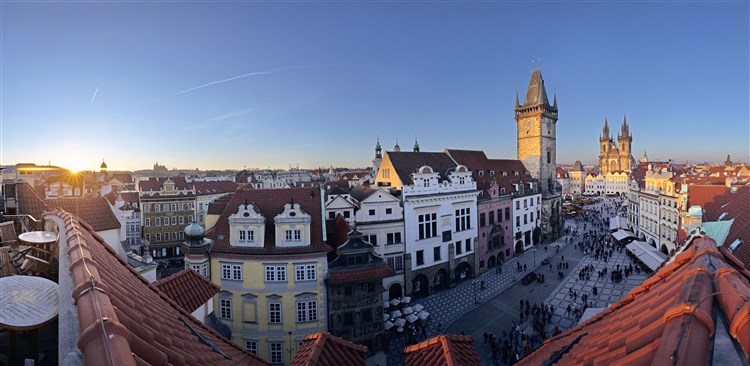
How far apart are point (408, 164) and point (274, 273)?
18.5 meters

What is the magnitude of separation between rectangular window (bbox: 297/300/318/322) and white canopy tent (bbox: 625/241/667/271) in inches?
1180

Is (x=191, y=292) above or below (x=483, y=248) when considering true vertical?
above

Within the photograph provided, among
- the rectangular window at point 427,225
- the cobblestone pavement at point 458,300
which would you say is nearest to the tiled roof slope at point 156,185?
the rectangular window at point 427,225

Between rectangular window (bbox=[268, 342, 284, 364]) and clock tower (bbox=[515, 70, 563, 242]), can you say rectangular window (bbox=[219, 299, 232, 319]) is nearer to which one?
rectangular window (bbox=[268, 342, 284, 364])

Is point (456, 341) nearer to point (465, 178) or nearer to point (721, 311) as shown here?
point (721, 311)

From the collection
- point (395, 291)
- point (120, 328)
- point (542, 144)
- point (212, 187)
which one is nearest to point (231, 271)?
point (395, 291)

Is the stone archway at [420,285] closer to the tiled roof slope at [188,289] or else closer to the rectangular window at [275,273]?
the rectangular window at [275,273]

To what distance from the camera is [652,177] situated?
48.6 meters

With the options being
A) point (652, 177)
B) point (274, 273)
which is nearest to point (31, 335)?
point (274, 273)

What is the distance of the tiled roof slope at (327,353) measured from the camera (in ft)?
22.7

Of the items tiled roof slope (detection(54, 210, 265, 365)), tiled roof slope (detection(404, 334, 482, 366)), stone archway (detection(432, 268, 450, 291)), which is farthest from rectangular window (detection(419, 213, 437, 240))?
tiled roof slope (detection(54, 210, 265, 365))

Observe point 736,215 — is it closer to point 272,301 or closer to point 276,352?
point 272,301

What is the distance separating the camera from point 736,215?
21.0 metres

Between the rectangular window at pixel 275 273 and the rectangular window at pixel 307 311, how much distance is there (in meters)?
1.88
